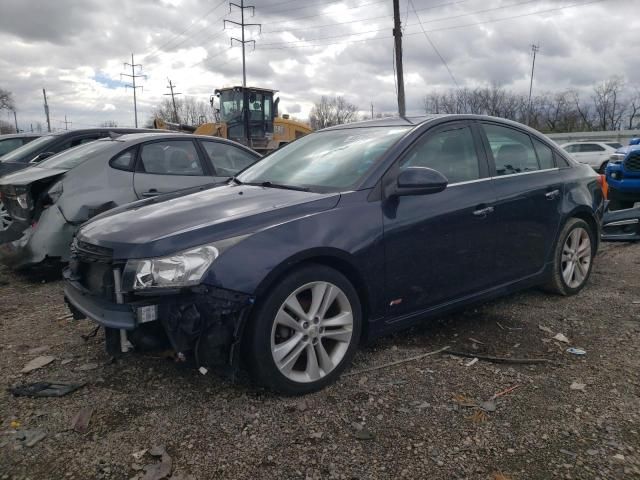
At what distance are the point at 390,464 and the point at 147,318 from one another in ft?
4.39

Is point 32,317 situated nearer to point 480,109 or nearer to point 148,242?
point 148,242

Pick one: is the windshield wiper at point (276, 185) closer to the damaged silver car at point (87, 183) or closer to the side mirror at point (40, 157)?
the damaged silver car at point (87, 183)

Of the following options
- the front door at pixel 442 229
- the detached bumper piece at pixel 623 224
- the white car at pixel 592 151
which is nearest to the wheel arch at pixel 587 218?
the front door at pixel 442 229

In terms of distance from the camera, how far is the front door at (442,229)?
3199 mm

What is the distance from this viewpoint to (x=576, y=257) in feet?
15.3

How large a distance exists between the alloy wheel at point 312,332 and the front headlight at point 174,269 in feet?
1.55

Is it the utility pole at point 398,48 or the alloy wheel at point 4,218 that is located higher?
the utility pole at point 398,48

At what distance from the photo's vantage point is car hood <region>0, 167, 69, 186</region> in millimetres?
5074

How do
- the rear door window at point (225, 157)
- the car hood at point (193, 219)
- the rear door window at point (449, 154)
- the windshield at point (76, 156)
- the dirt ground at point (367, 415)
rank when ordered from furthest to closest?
the rear door window at point (225, 157) → the windshield at point (76, 156) → the rear door window at point (449, 154) → the car hood at point (193, 219) → the dirt ground at point (367, 415)

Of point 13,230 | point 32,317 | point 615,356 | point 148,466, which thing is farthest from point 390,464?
point 13,230

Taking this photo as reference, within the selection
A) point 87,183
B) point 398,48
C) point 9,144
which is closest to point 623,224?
point 87,183

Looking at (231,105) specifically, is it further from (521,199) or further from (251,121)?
(521,199)

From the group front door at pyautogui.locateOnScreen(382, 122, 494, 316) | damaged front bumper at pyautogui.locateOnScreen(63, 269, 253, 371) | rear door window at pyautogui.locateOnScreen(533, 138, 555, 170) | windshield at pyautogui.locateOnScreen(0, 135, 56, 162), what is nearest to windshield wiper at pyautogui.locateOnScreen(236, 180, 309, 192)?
front door at pyautogui.locateOnScreen(382, 122, 494, 316)

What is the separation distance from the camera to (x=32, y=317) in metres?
4.30
